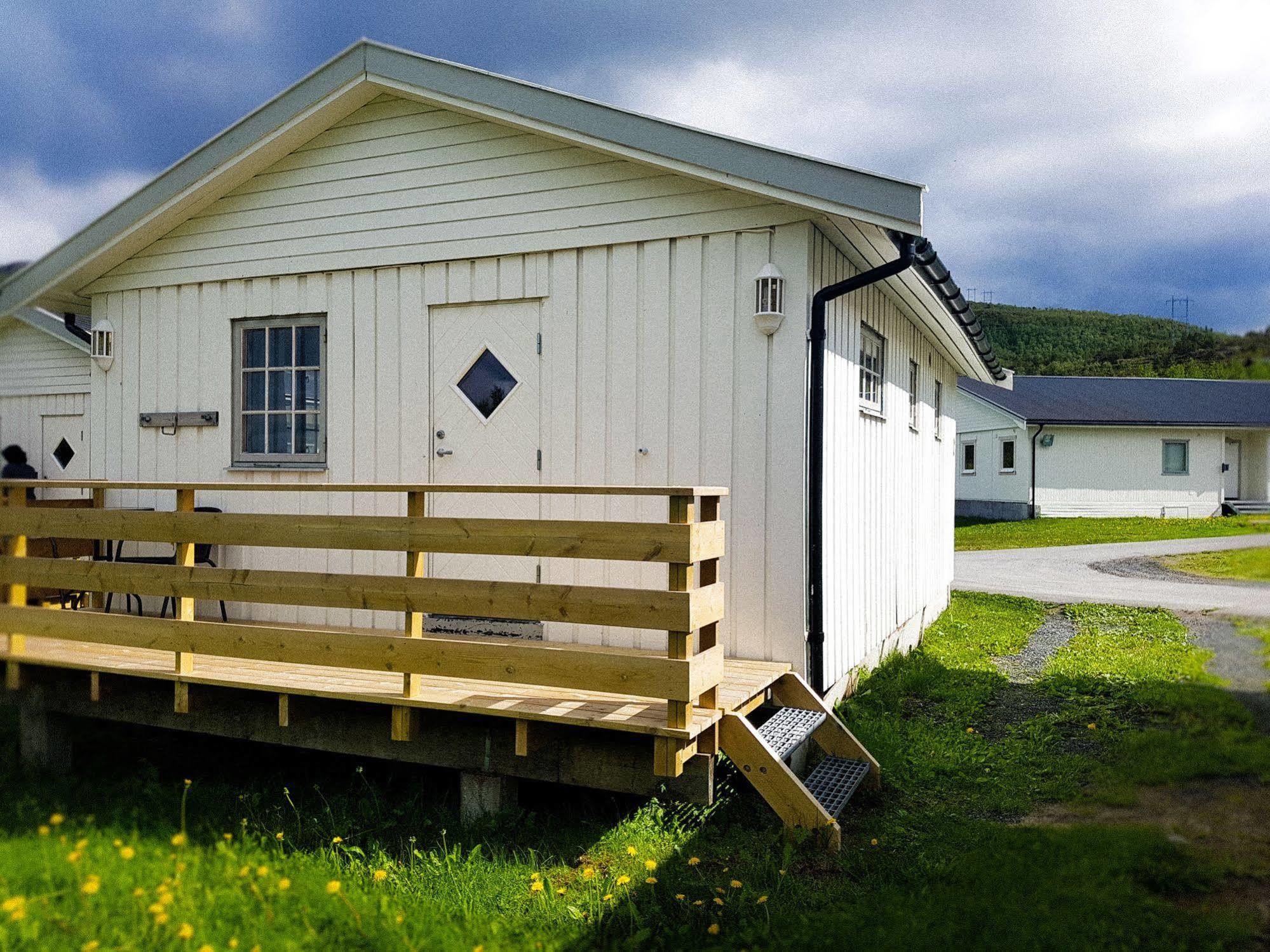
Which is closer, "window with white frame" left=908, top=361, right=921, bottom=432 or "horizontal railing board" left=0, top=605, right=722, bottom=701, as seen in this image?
"horizontal railing board" left=0, top=605, right=722, bottom=701

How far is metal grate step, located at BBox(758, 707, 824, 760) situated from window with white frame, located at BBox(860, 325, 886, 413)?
2.38 metres

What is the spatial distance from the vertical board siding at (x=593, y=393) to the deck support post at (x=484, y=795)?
4.37ft

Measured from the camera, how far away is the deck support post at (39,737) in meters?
4.91

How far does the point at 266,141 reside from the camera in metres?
5.81

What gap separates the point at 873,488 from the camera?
21.2 feet

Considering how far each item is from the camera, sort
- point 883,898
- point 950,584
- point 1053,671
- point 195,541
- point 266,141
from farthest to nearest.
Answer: point 950,584, point 1053,671, point 266,141, point 195,541, point 883,898

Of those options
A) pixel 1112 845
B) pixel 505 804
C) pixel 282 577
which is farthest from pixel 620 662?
pixel 1112 845

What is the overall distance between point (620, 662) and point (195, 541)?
2329mm

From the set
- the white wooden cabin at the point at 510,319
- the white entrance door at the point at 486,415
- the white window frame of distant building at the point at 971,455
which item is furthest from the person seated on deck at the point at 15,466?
the white window frame of distant building at the point at 971,455

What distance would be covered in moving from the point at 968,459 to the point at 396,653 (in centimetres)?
2432

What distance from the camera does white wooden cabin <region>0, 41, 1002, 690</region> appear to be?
483 centimetres

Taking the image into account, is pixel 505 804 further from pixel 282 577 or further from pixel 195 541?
pixel 195 541

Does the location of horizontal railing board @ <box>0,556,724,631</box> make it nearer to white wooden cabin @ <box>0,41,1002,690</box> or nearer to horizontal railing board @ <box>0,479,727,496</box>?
horizontal railing board @ <box>0,479,727,496</box>

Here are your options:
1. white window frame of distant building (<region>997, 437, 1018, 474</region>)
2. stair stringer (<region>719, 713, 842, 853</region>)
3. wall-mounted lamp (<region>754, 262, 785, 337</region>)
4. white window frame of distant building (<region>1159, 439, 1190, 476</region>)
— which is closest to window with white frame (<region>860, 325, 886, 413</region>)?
wall-mounted lamp (<region>754, 262, 785, 337</region>)
